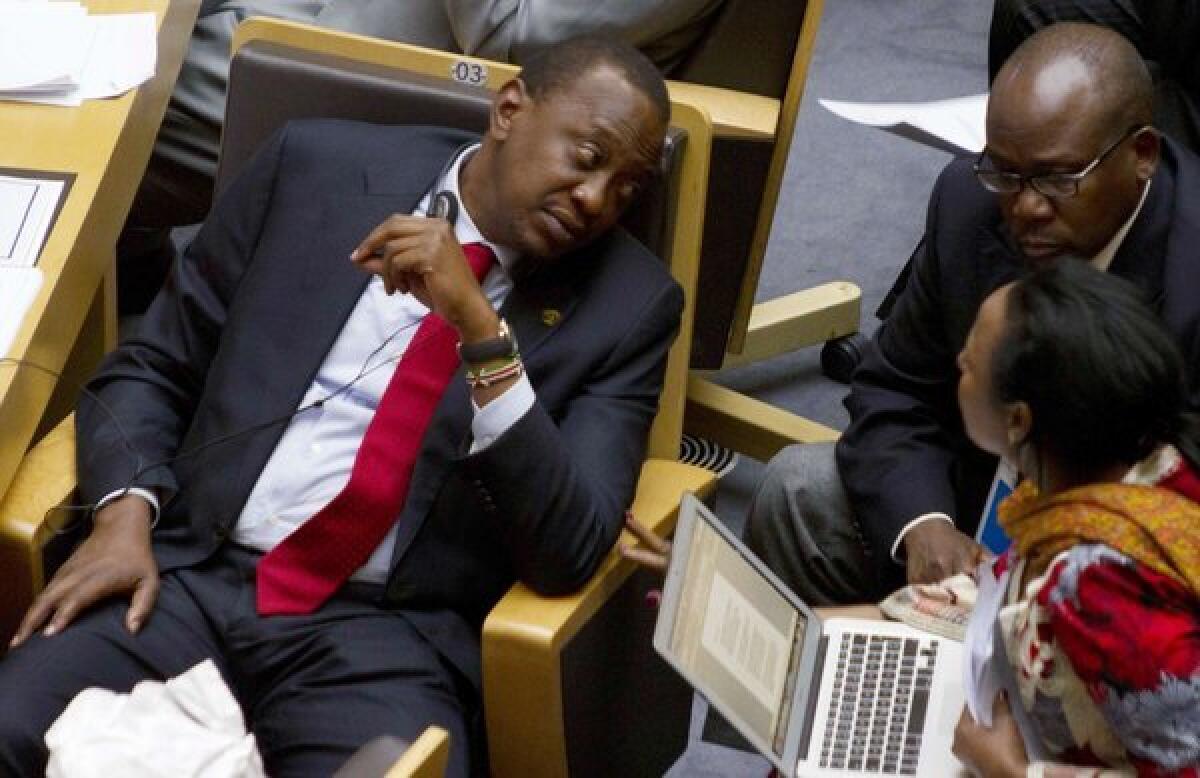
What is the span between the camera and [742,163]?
2.83 meters

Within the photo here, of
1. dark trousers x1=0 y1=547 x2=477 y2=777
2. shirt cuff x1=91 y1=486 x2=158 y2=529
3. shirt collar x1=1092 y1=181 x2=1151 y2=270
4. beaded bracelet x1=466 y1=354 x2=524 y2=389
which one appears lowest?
dark trousers x1=0 y1=547 x2=477 y2=777

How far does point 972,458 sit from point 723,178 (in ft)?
2.32

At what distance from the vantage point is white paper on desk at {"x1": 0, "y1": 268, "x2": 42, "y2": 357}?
6.90 ft

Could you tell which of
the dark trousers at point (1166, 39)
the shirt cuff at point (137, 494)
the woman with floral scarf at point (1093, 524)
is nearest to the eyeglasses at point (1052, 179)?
the woman with floral scarf at point (1093, 524)

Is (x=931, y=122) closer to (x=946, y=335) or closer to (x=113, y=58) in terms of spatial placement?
(x=946, y=335)

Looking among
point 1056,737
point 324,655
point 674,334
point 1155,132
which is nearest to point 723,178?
point 674,334

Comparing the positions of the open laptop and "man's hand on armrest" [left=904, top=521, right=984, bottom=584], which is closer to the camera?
the open laptop

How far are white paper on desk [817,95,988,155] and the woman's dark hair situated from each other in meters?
0.81

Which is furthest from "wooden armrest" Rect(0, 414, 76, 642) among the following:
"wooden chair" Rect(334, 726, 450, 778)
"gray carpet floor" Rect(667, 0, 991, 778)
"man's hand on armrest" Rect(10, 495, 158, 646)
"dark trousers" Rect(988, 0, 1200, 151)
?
"dark trousers" Rect(988, 0, 1200, 151)

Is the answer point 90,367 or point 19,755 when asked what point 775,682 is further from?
point 90,367

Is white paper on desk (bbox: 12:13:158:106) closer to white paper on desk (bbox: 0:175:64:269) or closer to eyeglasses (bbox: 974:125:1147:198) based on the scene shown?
white paper on desk (bbox: 0:175:64:269)

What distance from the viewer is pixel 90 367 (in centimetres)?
265

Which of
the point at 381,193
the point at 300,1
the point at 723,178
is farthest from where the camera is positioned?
the point at 300,1

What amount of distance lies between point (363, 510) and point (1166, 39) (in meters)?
1.44
